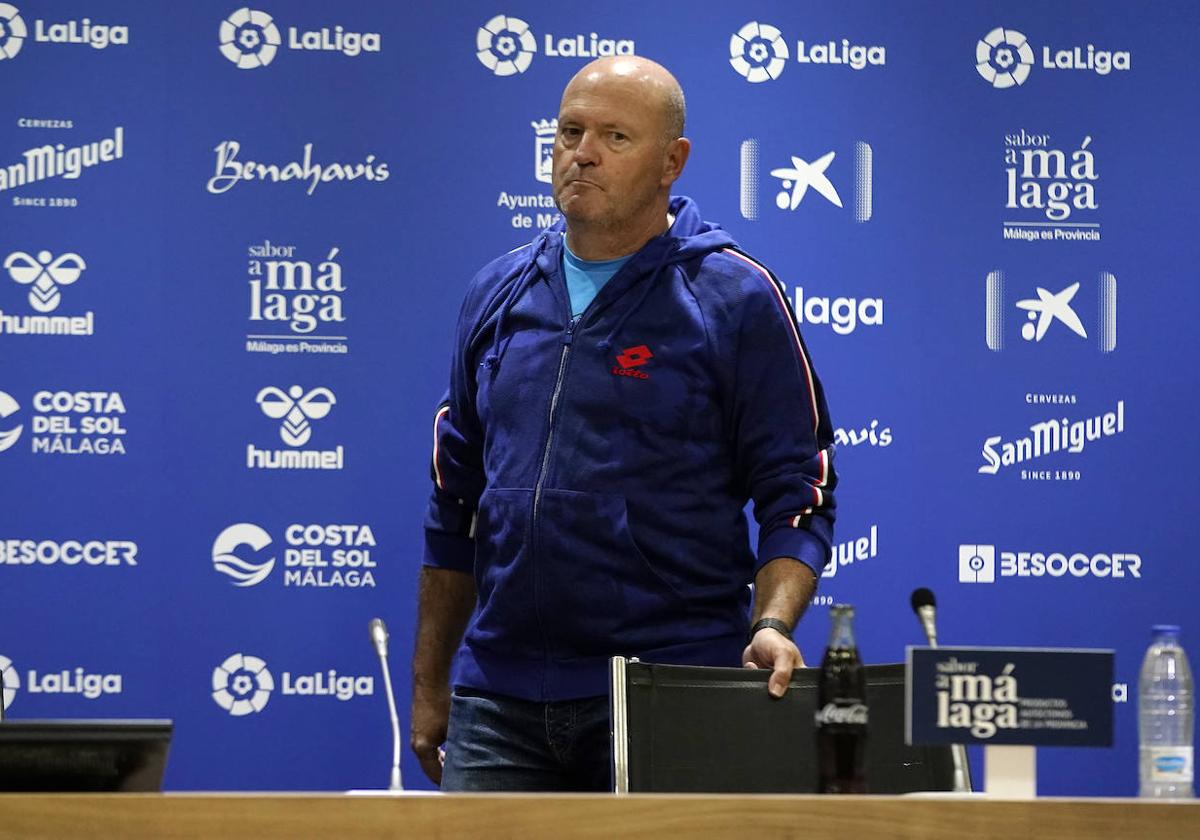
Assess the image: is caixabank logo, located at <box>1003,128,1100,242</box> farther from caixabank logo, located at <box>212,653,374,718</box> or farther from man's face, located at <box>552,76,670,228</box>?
caixabank logo, located at <box>212,653,374,718</box>

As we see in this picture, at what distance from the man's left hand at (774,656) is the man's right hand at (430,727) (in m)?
0.61

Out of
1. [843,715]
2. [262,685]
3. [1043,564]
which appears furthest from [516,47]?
[843,715]

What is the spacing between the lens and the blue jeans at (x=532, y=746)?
7.97 feet

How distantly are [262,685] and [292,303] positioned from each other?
2.78 feet

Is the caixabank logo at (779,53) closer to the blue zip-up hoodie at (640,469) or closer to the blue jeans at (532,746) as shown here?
the blue zip-up hoodie at (640,469)

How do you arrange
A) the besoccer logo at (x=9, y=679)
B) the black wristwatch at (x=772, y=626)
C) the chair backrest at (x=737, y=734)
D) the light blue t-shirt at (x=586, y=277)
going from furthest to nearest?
1. the besoccer logo at (x=9, y=679)
2. the light blue t-shirt at (x=586, y=277)
3. the black wristwatch at (x=772, y=626)
4. the chair backrest at (x=737, y=734)

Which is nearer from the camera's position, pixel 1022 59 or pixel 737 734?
pixel 737 734

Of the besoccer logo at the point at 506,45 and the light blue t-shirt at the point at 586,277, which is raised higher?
the besoccer logo at the point at 506,45

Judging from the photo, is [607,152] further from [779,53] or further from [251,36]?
[251,36]

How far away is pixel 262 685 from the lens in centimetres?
363

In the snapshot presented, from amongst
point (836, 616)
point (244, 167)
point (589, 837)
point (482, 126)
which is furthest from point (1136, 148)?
point (589, 837)

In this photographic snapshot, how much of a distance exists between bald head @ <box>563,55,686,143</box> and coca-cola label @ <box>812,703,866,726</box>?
3.81ft

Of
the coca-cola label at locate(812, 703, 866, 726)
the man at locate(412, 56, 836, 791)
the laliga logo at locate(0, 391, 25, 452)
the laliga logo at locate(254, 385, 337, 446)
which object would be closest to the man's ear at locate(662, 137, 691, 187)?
the man at locate(412, 56, 836, 791)

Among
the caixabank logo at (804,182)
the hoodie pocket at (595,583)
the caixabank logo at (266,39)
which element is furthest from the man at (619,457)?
the caixabank logo at (266,39)
